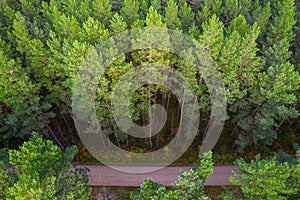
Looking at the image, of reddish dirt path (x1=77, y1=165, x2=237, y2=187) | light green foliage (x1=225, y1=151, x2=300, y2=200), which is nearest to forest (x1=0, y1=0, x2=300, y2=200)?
light green foliage (x1=225, y1=151, x2=300, y2=200)

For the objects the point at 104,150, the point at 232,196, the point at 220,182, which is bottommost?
the point at 232,196

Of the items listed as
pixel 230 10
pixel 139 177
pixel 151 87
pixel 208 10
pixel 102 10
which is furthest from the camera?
pixel 230 10

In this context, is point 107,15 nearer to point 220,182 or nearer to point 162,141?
point 162,141

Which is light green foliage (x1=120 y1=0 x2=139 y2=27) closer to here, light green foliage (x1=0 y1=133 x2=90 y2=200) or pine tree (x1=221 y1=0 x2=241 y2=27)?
pine tree (x1=221 y1=0 x2=241 y2=27)

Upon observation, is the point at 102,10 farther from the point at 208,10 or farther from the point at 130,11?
the point at 208,10

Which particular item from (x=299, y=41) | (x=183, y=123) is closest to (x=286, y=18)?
(x=299, y=41)

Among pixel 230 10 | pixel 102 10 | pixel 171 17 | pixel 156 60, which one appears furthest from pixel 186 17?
pixel 102 10
